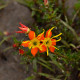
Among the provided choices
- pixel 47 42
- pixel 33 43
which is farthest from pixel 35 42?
pixel 47 42

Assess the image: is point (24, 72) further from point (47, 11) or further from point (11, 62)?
point (47, 11)

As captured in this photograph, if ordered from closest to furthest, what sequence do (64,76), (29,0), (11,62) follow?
(64,76) → (11,62) → (29,0)

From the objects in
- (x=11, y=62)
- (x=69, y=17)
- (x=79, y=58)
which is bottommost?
(x=11, y=62)

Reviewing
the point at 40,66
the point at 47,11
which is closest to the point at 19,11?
the point at 47,11

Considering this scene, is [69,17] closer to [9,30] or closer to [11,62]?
[9,30]

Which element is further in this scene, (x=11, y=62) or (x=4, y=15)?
(x=4, y=15)

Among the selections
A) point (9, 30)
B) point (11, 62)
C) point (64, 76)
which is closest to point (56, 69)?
point (64, 76)

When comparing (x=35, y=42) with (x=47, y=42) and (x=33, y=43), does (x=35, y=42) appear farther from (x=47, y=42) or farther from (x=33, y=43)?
(x=47, y=42)

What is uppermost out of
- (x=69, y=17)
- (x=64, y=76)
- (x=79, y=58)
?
(x=69, y=17)

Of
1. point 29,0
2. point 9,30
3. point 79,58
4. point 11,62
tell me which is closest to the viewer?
point 79,58

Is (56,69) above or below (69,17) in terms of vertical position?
below
